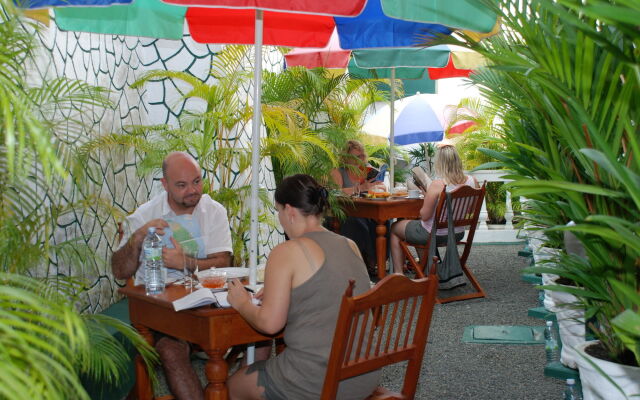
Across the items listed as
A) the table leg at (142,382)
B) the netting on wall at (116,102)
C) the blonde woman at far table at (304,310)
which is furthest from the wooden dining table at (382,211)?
the blonde woman at far table at (304,310)

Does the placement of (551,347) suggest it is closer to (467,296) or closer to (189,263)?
(467,296)

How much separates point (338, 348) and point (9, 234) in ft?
3.82

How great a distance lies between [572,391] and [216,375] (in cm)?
169

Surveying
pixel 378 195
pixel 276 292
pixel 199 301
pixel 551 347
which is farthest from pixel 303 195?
pixel 378 195

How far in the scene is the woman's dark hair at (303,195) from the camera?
2.97 m

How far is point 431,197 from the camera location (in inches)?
258

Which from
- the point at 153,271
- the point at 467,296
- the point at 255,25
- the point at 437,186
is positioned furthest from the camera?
the point at 467,296

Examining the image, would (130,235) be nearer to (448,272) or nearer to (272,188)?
(272,188)

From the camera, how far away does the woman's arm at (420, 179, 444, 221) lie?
6500 mm

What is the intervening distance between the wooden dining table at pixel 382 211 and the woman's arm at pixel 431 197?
0.41 metres

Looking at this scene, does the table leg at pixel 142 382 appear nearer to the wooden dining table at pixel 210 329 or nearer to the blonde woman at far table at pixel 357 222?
the wooden dining table at pixel 210 329

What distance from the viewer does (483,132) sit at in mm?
12016

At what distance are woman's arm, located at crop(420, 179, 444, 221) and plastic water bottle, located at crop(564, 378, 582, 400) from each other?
10.3 feet

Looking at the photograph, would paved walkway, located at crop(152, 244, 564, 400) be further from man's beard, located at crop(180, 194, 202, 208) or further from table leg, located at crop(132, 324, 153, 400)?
man's beard, located at crop(180, 194, 202, 208)
